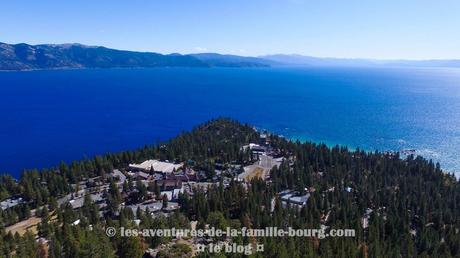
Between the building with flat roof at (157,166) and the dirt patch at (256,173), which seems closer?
the dirt patch at (256,173)

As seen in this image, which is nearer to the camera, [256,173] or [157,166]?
[256,173]

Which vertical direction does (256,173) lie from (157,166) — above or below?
below

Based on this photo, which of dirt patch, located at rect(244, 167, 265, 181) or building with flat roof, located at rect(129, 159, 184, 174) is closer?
dirt patch, located at rect(244, 167, 265, 181)

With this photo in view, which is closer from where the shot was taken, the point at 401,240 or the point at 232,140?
the point at 401,240

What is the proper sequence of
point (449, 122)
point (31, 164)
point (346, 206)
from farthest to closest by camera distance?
point (449, 122), point (31, 164), point (346, 206)

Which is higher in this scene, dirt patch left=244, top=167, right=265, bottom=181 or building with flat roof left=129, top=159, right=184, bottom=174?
building with flat roof left=129, top=159, right=184, bottom=174

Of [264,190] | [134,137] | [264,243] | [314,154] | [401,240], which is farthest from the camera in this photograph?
[134,137]

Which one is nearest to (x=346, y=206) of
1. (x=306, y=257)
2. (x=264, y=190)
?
(x=264, y=190)

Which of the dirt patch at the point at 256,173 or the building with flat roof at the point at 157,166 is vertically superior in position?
the building with flat roof at the point at 157,166

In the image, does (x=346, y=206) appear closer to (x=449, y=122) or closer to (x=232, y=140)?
(x=232, y=140)

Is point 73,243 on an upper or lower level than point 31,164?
upper
